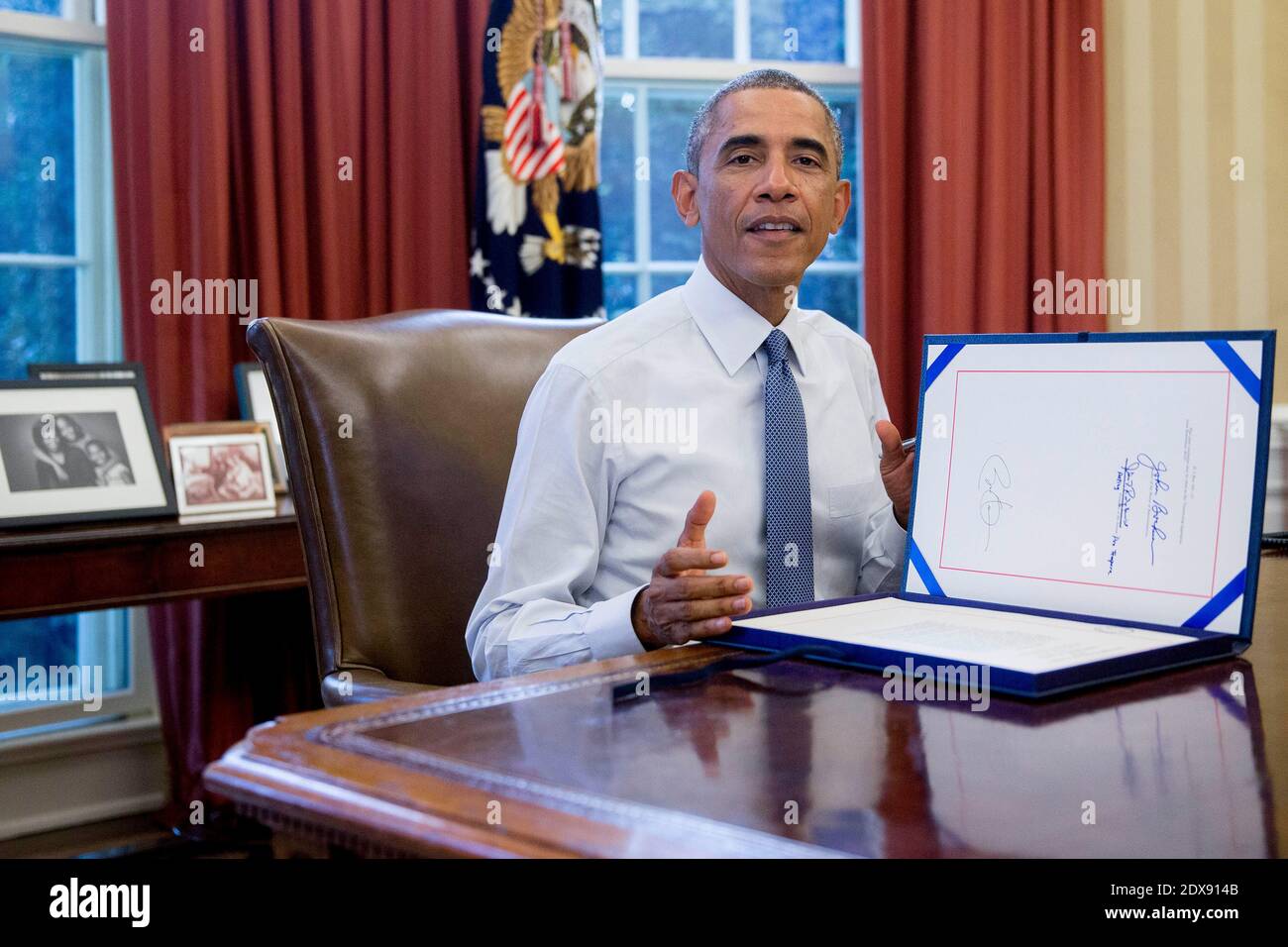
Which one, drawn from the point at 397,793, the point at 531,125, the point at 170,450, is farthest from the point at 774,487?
the point at 531,125

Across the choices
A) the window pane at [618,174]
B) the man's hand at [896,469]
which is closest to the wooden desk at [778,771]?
the man's hand at [896,469]

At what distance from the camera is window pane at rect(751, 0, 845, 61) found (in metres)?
3.89

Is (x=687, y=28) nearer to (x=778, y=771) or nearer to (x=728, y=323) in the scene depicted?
(x=728, y=323)

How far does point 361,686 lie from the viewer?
1.57m

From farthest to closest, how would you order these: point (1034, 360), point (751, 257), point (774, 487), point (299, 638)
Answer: point (299, 638) → point (751, 257) → point (774, 487) → point (1034, 360)

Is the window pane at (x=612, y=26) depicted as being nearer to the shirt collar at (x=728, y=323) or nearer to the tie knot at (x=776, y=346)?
the shirt collar at (x=728, y=323)

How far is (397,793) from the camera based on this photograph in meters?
0.71

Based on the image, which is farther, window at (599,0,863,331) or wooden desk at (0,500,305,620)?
window at (599,0,863,331)

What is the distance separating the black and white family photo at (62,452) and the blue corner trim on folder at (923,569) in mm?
1838

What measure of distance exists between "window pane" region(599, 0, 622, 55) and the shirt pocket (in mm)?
2388

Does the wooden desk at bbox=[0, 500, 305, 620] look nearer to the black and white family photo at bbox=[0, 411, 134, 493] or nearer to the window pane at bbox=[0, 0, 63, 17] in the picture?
the black and white family photo at bbox=[0, 411, 134, 493]
